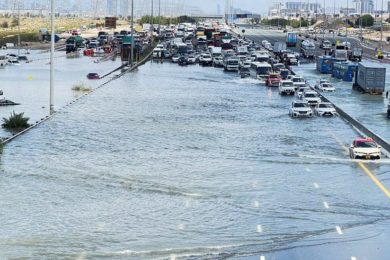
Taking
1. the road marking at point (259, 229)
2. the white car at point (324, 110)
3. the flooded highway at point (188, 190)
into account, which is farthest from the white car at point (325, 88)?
the road marking at point (259, 229)

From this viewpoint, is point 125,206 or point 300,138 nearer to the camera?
point 125,206

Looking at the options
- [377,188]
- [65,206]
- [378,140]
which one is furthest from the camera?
[378,140]

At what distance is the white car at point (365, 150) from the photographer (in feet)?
131

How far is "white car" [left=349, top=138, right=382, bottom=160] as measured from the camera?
40.1 m

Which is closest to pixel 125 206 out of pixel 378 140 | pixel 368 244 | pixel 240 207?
pixel 240 207

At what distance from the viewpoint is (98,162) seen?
128 ft

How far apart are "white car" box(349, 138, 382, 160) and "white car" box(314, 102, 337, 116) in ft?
61.4

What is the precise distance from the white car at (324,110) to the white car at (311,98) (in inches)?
106

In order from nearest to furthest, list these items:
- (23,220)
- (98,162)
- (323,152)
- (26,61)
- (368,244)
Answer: (368,244), (23,220), (98,162), (323,152), (26,61)

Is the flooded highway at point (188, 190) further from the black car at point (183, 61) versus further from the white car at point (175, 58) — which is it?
the white car at point (175, 58)

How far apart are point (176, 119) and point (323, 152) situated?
51.6 feet

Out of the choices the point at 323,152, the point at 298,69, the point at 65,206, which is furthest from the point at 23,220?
the point at 298,69

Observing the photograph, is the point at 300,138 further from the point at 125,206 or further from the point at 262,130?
the point at 125,206

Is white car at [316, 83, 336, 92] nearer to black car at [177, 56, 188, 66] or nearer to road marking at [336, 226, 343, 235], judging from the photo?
black car at [177, 56, 188, 66]
